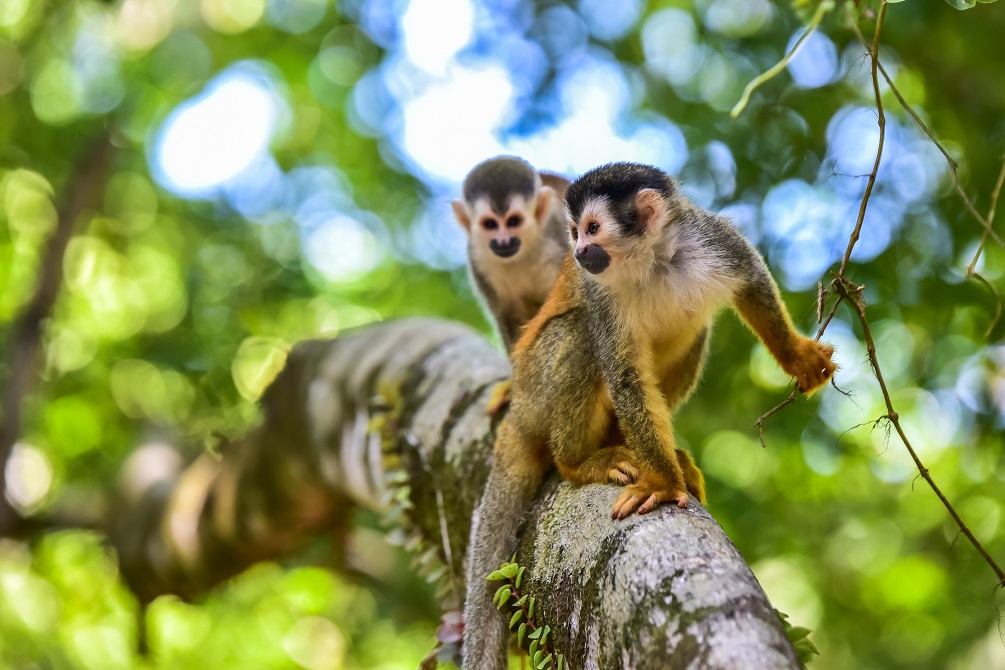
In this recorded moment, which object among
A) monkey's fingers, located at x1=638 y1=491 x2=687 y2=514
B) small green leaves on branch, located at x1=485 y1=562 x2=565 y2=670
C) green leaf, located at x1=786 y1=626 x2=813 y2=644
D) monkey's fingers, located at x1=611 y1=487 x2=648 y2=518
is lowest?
small green leaves on branch, located at x1=485 y1=562 x2=565 y2=670

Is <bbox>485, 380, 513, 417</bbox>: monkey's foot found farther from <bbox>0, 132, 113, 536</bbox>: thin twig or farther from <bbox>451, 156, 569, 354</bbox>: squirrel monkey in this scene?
<bbox>0, 132, 113, 536</bbox>: thin twig

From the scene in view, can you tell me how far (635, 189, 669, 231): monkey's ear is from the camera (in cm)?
265

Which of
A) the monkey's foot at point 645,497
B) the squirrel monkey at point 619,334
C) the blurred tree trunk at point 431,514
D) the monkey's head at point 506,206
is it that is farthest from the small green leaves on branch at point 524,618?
the monkey's head at point 506,206

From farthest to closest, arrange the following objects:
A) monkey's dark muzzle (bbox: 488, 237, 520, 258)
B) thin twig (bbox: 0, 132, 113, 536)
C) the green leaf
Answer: thin twig (bbox: 0, 132, 113, 536), monkey's dark muzzle (bbox: 488, 237, 520, 258), the green leaf

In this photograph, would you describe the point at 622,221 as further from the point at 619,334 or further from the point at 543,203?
the point at 543,203

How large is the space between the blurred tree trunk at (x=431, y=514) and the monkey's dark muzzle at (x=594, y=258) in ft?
2.24

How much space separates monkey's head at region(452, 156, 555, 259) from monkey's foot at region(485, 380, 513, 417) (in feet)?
3.46

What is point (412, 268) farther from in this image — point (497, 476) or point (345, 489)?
point (497, 476)

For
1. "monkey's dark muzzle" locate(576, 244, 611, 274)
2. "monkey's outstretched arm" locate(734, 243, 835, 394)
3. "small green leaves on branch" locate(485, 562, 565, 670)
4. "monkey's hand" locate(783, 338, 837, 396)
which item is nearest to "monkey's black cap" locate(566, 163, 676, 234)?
"monkey's dark muzzle" locate(576, 244, 611, 274)

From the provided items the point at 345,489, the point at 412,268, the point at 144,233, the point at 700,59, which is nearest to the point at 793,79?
the point at 700,59

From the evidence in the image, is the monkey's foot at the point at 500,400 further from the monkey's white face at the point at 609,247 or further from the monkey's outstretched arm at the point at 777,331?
the monkey's outstretched arm at the point at 777,331

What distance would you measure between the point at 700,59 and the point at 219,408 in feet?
13.9

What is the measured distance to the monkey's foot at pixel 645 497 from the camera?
1917mm

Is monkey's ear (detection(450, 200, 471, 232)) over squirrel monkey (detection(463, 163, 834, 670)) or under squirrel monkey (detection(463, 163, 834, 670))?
over
